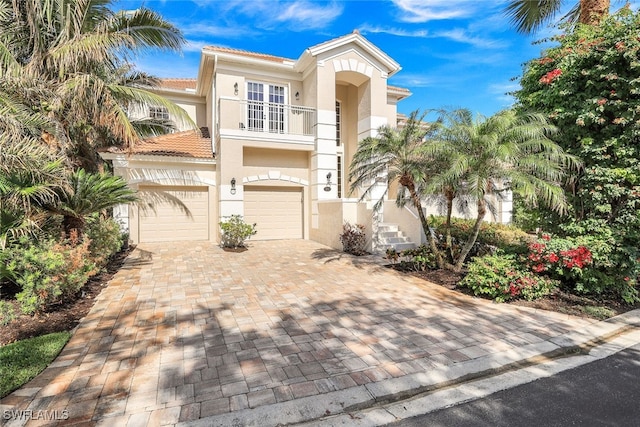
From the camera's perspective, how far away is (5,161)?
542cm

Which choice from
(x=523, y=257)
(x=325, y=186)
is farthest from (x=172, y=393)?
(x=325, y=186)

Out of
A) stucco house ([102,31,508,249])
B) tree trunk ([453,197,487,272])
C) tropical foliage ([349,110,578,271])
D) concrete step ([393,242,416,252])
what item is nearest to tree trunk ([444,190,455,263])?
tropical foliage ([349,110,578,271])

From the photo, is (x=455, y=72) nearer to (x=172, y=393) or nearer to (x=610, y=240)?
Answer: (x=610, y=240)

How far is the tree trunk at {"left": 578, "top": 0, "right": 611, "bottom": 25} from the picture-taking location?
786cm

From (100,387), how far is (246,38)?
1426cm

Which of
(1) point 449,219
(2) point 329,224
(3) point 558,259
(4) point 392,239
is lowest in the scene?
(4) point 392,239

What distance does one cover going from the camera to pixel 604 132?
21.6ft

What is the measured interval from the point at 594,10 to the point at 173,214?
1509 cm

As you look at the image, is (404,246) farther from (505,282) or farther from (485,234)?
(505,282)

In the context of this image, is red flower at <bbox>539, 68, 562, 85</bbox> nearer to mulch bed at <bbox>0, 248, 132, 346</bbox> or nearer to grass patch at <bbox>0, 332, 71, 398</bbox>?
grass patch at <bbox>0, 332, 71, 398</bbox>

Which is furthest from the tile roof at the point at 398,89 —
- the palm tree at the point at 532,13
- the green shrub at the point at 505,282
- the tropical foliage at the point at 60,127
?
the green shrub at the point at 505,282

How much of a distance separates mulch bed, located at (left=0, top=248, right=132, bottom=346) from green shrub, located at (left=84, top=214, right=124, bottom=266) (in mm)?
963

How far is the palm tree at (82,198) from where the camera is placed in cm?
661

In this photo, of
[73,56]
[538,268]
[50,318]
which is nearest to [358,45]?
[73,56]
